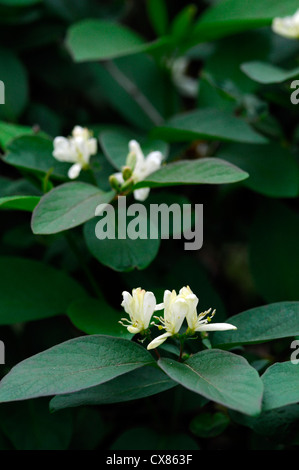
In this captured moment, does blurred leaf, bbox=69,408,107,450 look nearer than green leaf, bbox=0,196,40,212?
No

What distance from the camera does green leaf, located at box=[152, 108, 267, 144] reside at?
38.8 inches

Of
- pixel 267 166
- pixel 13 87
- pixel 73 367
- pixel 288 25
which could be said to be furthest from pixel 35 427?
pixel 288 25

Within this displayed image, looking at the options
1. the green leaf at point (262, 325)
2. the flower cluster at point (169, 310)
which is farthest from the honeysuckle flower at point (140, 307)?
the green leaf at point (262, 325)

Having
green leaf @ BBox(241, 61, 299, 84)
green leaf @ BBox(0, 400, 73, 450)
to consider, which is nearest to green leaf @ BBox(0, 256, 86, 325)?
green leaf @ BBox(0, 400, 73, 450)

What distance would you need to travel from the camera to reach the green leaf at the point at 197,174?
0.74 metres

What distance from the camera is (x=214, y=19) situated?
1.17 m

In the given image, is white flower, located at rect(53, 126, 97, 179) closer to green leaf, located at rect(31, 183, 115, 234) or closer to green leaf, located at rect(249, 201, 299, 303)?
green leaf, located at rect(31, 183, 115, 234)

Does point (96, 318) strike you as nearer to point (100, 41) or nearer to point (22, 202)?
point (22, 202)

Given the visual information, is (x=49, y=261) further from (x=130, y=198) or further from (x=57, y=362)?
(x=57, y=362)

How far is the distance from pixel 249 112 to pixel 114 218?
0.44 m

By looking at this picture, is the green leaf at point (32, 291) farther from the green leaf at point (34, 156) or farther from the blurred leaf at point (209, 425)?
the blurred leaf at point (209, 425)

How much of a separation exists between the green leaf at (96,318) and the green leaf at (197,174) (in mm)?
212

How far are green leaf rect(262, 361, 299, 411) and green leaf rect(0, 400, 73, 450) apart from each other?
412 millimetres

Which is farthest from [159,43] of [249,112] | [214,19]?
[249,112]
